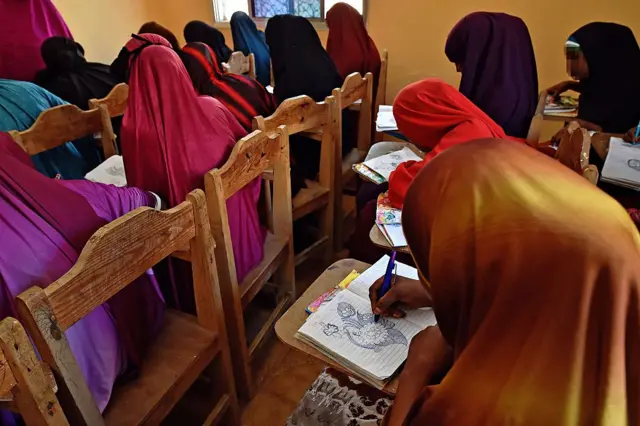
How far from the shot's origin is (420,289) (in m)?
0.95

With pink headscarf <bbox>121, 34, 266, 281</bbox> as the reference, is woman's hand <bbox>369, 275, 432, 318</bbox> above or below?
below

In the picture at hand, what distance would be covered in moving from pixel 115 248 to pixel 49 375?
0.77 feet

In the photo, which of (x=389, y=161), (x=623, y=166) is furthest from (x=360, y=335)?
(x=623, y=166)

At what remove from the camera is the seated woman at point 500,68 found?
6.63ft

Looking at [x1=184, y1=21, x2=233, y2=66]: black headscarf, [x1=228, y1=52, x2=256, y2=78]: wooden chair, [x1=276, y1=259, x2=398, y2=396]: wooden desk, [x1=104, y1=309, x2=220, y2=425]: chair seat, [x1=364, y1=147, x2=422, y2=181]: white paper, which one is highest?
[x1=184, y1=21, x2=233, y2=66]: black headscarf

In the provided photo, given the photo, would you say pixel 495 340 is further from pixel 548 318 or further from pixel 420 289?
pixel 420 289

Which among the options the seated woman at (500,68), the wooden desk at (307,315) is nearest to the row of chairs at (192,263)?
the wooden desk at (307,315)

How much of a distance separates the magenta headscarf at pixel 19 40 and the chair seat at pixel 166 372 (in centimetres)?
209

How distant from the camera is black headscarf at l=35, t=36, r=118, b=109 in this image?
2203mm

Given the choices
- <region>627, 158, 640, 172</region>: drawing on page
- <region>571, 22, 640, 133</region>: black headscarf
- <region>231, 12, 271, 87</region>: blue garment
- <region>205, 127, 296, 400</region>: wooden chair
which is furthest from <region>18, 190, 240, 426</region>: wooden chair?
<region>231, 12, 271, 87</region>: blue garment

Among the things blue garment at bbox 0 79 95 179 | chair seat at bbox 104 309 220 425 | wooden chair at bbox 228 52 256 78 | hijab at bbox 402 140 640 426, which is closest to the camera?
hijab at bbox 402 140 640 426

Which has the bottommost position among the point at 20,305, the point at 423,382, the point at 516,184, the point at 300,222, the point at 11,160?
the point at 300,222

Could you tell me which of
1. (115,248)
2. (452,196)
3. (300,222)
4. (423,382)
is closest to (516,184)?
(452,196)

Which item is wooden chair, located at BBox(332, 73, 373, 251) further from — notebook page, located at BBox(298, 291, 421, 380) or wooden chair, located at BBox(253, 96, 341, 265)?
notebook page, located at BBox(298, 291, 421, 380)
